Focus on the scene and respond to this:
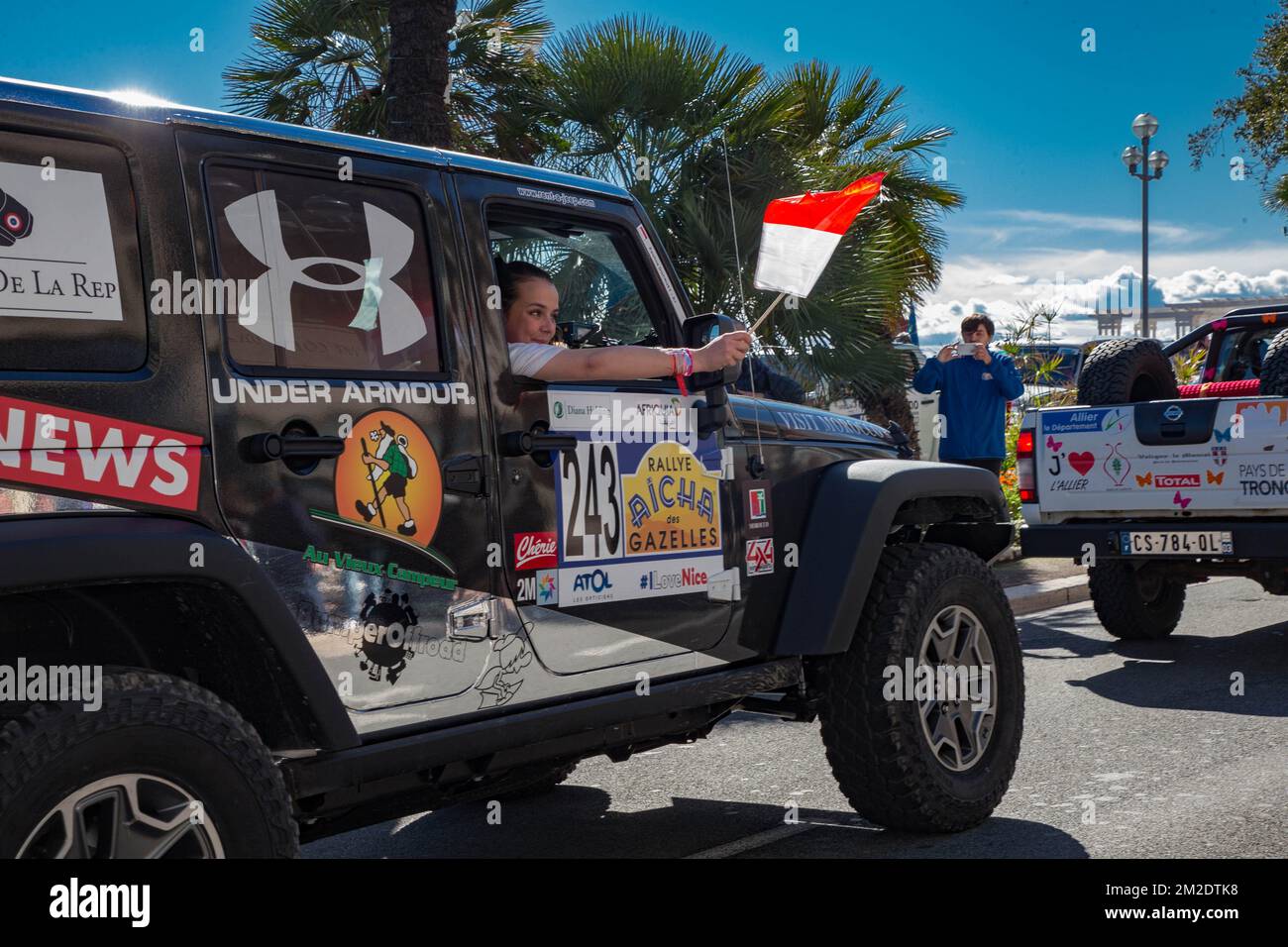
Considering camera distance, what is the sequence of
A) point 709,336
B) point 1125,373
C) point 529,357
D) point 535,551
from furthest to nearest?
A: point 1125,373
point 709,336
point 529,357
point 535,551

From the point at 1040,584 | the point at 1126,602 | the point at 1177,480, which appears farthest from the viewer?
the point at 1040,584

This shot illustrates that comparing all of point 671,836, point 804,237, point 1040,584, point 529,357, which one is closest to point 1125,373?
point 1040,584

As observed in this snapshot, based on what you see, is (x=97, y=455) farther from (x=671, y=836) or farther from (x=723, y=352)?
(x=671, y=836)

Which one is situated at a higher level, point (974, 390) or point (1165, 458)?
point (974, 390)

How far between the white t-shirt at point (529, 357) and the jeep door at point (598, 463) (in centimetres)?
3

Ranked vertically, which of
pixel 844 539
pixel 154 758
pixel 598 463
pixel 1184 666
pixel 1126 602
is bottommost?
pixel 1184 666

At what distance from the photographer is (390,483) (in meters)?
3.27

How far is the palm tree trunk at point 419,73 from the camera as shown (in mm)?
9688

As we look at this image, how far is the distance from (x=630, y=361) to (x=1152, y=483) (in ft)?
17.0

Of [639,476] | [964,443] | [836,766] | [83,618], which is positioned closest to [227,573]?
[83,618]

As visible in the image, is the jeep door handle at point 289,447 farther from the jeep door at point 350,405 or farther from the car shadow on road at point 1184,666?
the car shadow on road at point 1184,666
